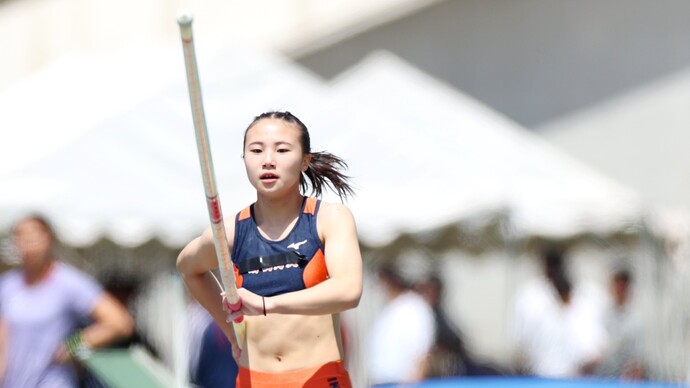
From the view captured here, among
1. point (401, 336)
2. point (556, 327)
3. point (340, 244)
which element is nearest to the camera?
point (340, 244)

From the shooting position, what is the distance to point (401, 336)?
1009 centimetres

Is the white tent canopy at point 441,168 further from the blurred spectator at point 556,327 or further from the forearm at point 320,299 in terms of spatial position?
the forearm at point 320,299

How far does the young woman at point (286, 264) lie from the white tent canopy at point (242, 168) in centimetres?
559

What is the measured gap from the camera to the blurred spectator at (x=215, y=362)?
7.42 meters

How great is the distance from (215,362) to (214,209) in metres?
4.37

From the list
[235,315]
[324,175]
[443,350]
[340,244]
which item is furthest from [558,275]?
[235,315]

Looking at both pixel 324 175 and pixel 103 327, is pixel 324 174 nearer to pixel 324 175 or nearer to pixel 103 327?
pixel 324 175

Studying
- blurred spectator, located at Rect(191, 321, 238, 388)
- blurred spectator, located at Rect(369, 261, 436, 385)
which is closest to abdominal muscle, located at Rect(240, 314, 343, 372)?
blurred spectator, located at Rect(191, 321, 238, 388)

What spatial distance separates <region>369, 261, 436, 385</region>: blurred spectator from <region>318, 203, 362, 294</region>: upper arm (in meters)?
6.16

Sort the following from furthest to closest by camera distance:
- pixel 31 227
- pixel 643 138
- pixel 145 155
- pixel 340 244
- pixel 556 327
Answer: pixel 643 138, pixel 556 327, pixel 145 155, pixel 31 227, pixel 340 244

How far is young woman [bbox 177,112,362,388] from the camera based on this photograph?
351 cm

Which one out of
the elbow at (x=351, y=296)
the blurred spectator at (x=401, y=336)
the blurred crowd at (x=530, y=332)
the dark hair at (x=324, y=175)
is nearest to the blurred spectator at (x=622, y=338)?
the blurred crowd at (x=530, y=332)

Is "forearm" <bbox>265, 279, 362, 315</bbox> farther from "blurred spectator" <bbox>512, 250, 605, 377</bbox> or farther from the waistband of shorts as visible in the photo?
"blurred spectator" <bbox>512, 250, 605, 377</bbox>

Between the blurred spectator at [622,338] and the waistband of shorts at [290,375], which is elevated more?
the blurred spectator at [622,338]
